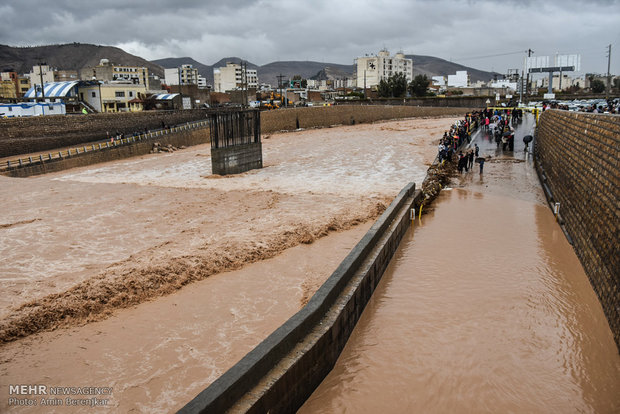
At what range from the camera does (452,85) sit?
135250 millimetres

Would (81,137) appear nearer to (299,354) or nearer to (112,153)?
(112,153)

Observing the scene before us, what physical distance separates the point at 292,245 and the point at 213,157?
45.2 feet

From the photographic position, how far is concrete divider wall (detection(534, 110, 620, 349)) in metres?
8.48

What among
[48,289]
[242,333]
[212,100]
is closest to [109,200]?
[48,289]

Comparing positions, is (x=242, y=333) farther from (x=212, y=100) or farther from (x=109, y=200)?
(x=212, y=100)

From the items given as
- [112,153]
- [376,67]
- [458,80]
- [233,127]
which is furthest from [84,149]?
[376,67]

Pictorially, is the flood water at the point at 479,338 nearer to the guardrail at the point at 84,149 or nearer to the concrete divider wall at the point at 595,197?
the concrete divider wall at the point at 595,197

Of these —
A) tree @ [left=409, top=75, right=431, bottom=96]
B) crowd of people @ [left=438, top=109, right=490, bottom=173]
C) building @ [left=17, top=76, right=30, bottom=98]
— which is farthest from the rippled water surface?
building @ [left=17, top=76, right=30, bottom=98]

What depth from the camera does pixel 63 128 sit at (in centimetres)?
3638

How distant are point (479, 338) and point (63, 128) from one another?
120ft

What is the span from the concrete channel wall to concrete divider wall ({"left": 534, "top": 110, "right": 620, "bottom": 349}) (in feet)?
14.0

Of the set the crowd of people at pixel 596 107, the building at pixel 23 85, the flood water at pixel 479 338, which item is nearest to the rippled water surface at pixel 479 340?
the flood water at pixel 479 338

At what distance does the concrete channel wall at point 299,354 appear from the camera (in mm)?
5215

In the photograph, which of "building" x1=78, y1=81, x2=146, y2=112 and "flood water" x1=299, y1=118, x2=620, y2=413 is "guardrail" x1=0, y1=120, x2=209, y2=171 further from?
"flood water" x1=299, y1=118, x2=620, y2=413
